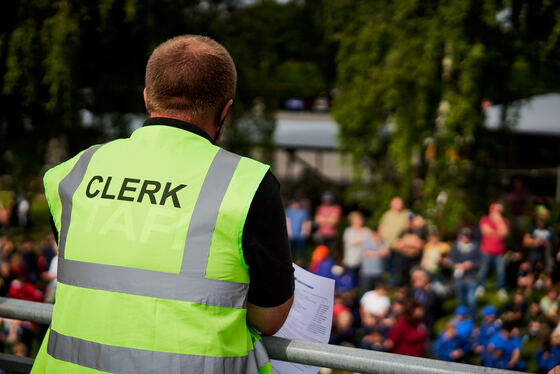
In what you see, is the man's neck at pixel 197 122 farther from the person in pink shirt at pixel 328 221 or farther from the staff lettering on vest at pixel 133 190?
the person in pink shirt at pixel 328 221

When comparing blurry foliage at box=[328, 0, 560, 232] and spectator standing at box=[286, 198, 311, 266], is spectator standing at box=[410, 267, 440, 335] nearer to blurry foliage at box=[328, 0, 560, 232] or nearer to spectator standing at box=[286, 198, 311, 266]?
blurry foliage at box=[328, 0, 560, 232]

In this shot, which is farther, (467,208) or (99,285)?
(467,208)

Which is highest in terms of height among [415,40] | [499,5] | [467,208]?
[499,5]

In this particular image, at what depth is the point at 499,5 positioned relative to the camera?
375 inches

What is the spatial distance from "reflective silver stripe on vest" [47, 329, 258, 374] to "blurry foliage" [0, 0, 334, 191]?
8.86 meters

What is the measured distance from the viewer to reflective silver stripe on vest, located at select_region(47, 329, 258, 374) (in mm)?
1294

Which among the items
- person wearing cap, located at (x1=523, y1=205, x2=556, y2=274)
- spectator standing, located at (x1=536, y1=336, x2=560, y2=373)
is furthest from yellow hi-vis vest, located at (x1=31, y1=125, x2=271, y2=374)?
person wearing cap, located at (x1=523, y1=205, x2=556, y2=274)

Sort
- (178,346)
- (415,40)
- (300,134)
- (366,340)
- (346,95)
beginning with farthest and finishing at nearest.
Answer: (300,134) < (346,95) < (415,40) < (366,340) < (178,346)

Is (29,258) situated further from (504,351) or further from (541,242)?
(541,242)

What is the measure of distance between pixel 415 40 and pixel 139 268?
9.79 meters

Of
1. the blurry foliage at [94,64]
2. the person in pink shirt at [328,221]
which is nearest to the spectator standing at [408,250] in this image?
the person in pink shirt at [328,221]

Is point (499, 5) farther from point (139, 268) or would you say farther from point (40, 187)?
point (139, 268)

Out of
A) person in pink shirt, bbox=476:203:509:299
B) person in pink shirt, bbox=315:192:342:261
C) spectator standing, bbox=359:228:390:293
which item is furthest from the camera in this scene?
person in pink shirt, bbox=315:192:342:261

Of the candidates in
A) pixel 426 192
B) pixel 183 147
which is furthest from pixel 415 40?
pixel 183 147
